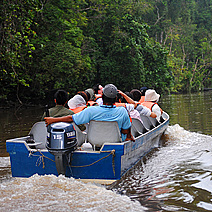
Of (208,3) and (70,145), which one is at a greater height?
(208,3)

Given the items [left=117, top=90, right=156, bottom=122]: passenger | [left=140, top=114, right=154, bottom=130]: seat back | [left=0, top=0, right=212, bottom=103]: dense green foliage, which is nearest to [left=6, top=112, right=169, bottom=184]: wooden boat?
[left=117, top=90, right=156, bottom=122]: passenger

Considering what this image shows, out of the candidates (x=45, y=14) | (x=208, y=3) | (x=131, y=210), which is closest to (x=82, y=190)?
(x=131, y=210)

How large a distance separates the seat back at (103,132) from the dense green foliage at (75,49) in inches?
288

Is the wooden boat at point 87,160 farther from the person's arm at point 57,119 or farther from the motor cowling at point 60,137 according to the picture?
the person's arm at point 57,119

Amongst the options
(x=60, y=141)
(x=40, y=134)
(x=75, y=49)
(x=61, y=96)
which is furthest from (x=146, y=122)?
(x=75, y=49)

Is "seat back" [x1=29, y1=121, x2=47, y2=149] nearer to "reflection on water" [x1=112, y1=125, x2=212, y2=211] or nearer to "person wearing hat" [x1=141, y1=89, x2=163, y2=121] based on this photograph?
"reflection on water" [x1=112, y1=125, x2=212, y2=211]

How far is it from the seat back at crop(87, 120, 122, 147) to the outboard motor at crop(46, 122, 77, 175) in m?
0.43

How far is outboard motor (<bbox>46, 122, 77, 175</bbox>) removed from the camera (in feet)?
14.7

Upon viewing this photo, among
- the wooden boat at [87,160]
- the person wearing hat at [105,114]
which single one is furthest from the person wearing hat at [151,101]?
the person wearing hat at [105,114]

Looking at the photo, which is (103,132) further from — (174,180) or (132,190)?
(174,180)

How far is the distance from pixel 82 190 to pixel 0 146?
470 centimetres

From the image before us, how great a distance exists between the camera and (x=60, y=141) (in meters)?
4.47

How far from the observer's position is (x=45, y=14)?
20.0 metres

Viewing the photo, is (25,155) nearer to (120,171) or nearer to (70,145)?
(70,145)
